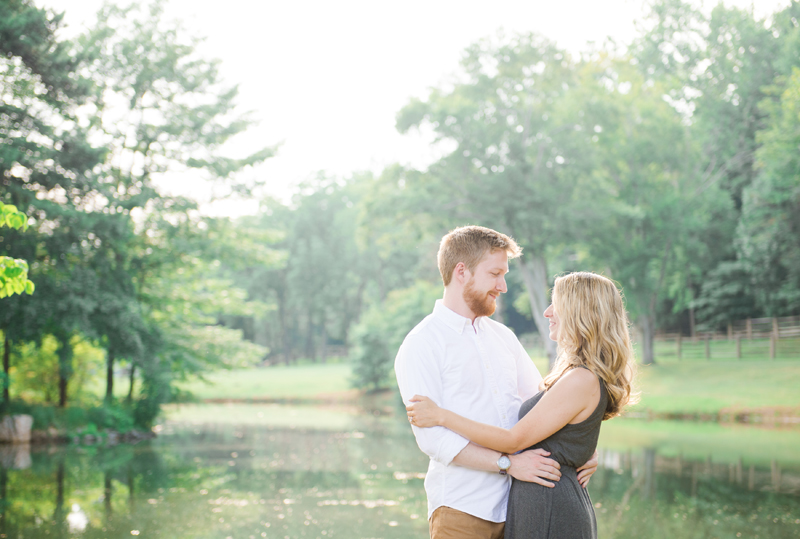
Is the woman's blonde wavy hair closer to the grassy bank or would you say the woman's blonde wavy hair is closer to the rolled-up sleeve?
the rolled-up sleeve

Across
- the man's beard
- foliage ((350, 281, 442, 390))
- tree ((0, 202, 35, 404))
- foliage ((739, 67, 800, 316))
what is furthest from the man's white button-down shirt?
foliage ((350, 281, 442, 390))

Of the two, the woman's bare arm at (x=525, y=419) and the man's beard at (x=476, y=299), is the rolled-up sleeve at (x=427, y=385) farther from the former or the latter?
the man's beard at (x=476, y=299)

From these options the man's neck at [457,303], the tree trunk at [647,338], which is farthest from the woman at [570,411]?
the tree trunk at [647,338]

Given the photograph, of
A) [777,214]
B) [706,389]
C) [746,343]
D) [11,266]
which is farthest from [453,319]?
[746,343]

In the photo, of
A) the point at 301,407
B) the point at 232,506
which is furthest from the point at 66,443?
the point at 301,407

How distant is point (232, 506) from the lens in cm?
973

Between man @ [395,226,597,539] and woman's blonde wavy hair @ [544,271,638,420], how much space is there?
342 millimetres

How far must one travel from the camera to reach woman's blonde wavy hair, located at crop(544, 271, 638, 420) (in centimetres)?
342

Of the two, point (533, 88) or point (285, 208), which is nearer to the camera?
point (533, 88)

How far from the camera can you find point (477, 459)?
332cm

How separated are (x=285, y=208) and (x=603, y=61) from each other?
34.8 m

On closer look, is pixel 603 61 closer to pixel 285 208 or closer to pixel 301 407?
pixel 301 407

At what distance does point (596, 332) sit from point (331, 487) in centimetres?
868

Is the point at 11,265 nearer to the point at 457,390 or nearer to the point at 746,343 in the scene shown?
the point at 457,390
